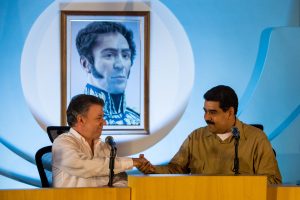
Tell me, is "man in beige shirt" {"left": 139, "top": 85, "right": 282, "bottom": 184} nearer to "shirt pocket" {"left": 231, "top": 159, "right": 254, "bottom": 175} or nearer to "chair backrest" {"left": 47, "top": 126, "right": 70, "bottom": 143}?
"shirt pocket" {"left": 231, "top": 159, "right": 254, "bottom": 175}

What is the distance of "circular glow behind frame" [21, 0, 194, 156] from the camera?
5629 millimetres

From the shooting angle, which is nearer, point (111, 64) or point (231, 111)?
point (231, 111)

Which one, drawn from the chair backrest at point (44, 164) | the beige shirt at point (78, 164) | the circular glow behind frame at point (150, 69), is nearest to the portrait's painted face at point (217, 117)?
the beige shirt at point (78, 164)

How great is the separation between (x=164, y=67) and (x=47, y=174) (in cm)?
198

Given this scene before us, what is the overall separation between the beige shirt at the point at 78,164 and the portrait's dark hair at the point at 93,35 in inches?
89.4

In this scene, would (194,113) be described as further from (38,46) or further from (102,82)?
(38,46)

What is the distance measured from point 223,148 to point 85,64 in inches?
85.2

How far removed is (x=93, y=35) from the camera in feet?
18.6

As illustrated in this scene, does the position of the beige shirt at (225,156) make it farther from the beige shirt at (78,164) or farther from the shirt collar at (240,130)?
the beige shirt at (78,164)

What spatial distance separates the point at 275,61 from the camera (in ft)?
18.8

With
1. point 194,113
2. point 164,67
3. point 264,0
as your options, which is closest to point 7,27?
point 164,67

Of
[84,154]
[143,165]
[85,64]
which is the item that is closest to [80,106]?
[84,154]

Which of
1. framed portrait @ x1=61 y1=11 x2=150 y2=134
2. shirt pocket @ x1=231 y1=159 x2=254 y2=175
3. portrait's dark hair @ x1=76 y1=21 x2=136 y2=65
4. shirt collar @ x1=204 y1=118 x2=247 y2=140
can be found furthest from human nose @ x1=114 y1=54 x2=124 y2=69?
shirt pocket @ x1=231 y1=159 x2=254 y2=175

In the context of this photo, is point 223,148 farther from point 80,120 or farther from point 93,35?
point 93,35
